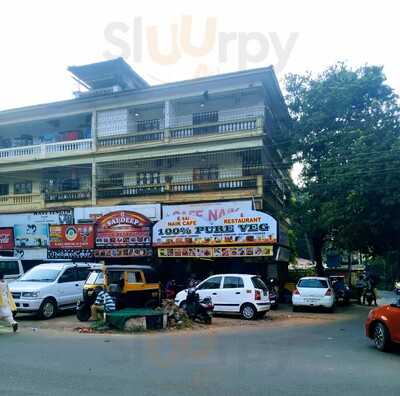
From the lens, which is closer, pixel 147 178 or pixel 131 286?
pixel 131 286

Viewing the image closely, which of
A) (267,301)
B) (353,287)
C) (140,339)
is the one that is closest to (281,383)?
(140,339)

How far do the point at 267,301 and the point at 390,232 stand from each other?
6354 millimetres

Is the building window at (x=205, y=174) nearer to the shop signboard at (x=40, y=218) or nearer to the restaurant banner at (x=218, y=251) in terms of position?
the restaurant banner at (x=218, y=251)

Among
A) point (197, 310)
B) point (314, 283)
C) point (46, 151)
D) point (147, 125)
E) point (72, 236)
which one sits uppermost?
point (147, 125)

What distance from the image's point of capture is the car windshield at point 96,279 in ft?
54.3

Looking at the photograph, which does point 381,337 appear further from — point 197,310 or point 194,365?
point 197,310

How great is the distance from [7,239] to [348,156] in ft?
60.0

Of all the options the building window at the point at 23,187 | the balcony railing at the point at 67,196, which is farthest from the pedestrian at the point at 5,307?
the building window at the point at 23,187

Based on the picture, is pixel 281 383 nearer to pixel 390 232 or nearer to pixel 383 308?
pixel 383 308

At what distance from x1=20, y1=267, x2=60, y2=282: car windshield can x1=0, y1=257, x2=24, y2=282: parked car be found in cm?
229

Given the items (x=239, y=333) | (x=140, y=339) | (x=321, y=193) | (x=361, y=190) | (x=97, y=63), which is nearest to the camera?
(x=140, y=339)

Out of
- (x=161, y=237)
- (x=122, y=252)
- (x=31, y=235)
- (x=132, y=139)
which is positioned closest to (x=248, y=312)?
(x=161, y=237)

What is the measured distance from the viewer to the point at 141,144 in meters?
24.7

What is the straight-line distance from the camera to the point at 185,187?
23938 mm
